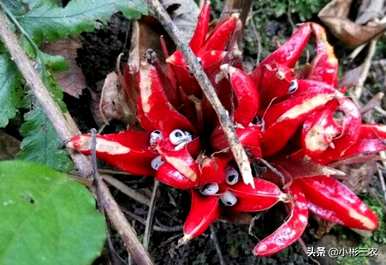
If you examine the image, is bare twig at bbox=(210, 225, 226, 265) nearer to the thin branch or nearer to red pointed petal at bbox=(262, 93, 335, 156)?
red pointed petal at bbox=(262, 93, 335, 156)

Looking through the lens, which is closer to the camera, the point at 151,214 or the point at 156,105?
the point at 156,105

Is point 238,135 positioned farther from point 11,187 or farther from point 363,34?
point 363,34

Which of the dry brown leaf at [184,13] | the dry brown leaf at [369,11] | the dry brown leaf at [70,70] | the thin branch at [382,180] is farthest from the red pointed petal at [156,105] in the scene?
the dry brown leaf at [369,11]

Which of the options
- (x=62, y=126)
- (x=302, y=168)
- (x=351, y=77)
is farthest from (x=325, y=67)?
(x=62, y=126)

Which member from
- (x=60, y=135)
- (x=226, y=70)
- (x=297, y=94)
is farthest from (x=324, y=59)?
(x=60, y=135)

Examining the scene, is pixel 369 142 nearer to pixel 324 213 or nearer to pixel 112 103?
pixel 324 213

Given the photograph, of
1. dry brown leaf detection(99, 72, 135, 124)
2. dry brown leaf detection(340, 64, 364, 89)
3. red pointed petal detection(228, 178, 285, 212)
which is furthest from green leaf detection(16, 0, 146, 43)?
dry brown leaf detection(340, 64, 364, 89)

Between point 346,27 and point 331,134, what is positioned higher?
point 331,134
